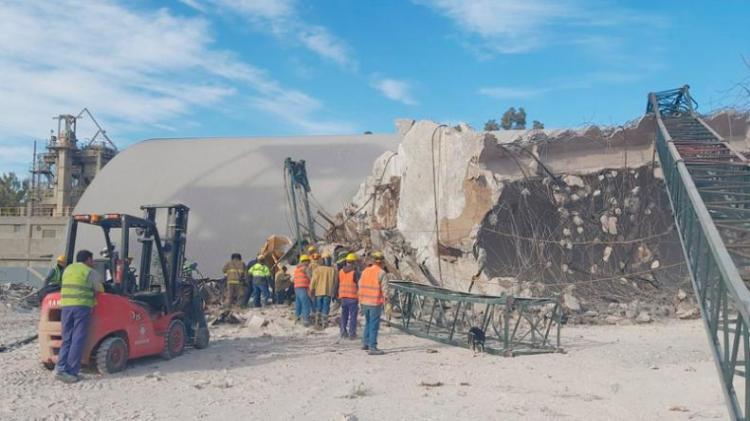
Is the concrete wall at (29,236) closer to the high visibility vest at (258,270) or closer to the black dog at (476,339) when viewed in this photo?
the high visibility vest at (258,270)

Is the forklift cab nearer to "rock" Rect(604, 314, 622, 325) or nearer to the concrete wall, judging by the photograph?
"rock" Rect(604, 314, 622, 325)

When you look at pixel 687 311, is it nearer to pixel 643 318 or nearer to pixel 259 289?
pixel 643 318

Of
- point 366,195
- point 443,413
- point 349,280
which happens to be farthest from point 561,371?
point 366,195

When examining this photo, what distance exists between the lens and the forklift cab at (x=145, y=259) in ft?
29.0

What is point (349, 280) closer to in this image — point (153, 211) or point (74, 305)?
point (153, 211)

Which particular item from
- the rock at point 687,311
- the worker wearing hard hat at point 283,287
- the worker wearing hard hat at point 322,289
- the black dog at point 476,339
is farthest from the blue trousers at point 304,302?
the rock at point 687,311

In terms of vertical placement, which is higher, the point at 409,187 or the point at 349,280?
the point at 409,187

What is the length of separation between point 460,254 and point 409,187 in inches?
93.8

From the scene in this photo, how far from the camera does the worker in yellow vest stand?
7.87 metres

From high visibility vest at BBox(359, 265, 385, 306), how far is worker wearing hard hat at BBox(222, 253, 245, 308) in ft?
24.6

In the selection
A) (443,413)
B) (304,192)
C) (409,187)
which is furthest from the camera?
(304,192)

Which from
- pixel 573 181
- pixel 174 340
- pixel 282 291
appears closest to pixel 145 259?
pixel 174 340

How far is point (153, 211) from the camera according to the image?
10.9 m

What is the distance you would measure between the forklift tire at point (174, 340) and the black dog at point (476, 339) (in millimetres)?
4218
